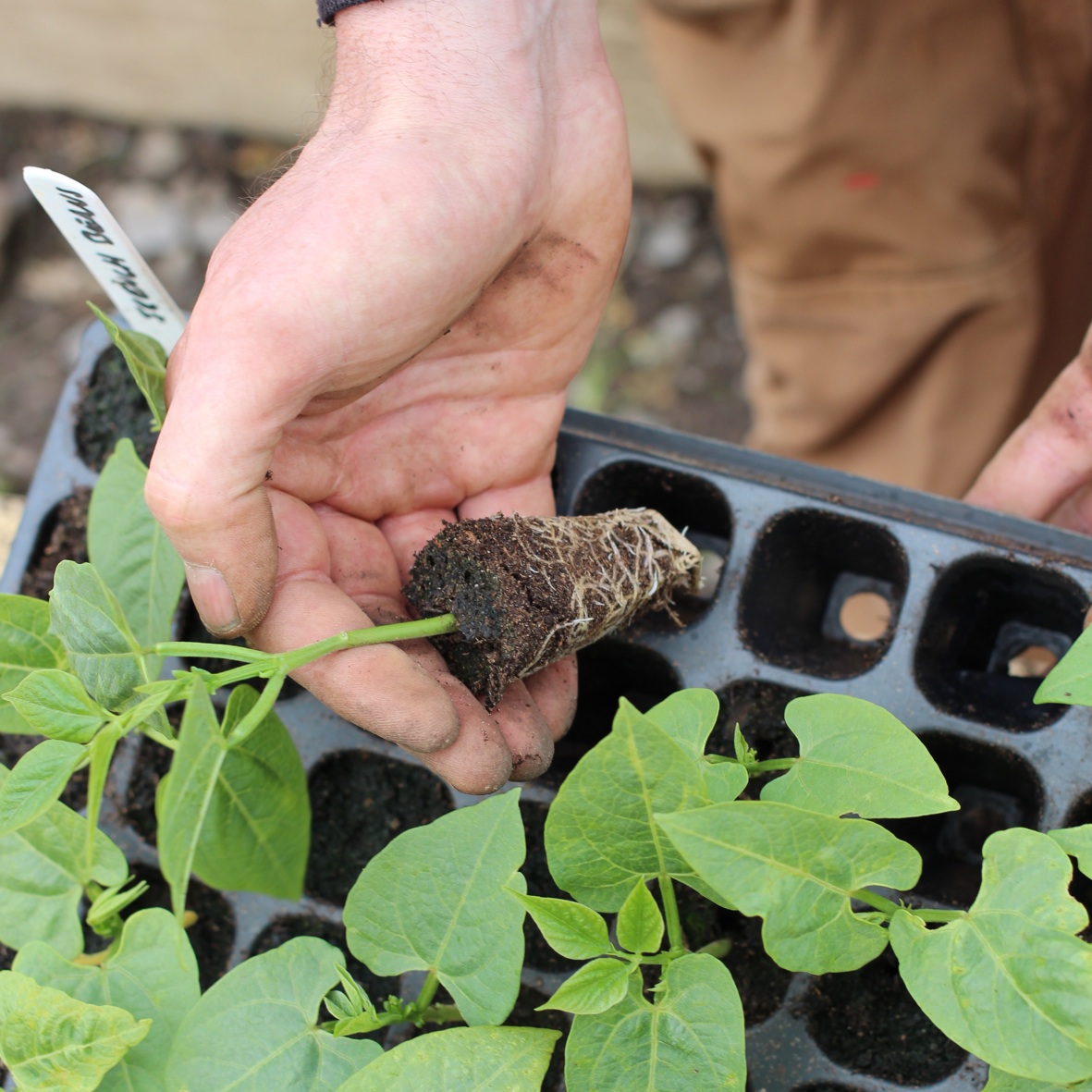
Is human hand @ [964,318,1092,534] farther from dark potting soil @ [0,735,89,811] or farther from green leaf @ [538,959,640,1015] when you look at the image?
dark potting soil @ [0,735,89,811]

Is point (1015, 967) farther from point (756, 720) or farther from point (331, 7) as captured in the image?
point (331, 7)

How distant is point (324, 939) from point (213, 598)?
1.24ft

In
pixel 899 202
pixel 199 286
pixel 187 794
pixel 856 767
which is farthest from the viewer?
pixel 199 286

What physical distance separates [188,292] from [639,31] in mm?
1170

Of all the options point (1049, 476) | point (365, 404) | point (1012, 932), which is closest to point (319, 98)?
point (365, 404)

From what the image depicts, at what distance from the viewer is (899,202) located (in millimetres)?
1539

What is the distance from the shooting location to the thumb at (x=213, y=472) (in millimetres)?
741

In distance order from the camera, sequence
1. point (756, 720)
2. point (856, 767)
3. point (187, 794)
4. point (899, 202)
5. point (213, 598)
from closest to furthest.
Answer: point (187, 794), point (856, 767), point (213, 598), point (756, 720), point (899, 202)

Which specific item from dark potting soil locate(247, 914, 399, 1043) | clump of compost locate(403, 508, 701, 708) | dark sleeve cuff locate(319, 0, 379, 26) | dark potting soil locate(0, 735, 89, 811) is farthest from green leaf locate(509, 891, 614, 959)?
dark sleeve cuff locate(319, 0, 379, 26)

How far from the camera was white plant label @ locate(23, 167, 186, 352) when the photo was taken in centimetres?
82

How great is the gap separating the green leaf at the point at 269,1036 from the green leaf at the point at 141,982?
4 centimetres

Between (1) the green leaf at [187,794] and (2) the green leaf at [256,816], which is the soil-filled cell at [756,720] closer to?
(2) the green leaf at [256,816]

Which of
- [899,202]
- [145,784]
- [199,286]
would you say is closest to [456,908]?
[145,784]

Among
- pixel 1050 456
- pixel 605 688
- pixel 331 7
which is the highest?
pixel 331 7
